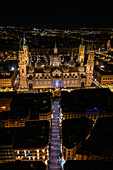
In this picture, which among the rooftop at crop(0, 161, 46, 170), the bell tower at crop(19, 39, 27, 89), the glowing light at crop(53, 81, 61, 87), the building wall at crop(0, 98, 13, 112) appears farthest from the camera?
the glowing light at crop(53, 81, 61, 87)

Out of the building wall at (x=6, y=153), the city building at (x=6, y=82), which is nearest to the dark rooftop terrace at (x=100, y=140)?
the building wall at (x=6, y=153)

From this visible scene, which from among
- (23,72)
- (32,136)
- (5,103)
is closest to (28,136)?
(32,136)

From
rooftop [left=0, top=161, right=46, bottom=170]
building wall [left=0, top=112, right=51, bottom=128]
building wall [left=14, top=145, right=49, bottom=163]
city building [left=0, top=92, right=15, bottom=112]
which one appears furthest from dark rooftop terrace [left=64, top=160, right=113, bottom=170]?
city building [left=0, top=92, right=15, bottom=112]

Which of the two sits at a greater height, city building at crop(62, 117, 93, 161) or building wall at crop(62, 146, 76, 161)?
city building at crop(62, 117, 93, 161)

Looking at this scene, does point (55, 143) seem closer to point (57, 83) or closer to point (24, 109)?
point (24, 109)

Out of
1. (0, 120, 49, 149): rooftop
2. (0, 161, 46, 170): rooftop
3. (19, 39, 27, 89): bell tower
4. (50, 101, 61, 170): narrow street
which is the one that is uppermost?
(19, 39, 27, 89): bell tower

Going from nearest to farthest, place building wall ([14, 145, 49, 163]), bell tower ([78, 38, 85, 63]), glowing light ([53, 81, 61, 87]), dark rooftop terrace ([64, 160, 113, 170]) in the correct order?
dark rooftop terrace ([64, 160, 113, 170])
building wall ([14, 145, 49, 163])
glowing light ([53, 81, 61, 87])
bell tower ([78, 38, 85, 63])

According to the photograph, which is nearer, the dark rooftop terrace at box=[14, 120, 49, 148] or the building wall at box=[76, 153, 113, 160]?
the building wall at box=[76, 153, 113, 160]

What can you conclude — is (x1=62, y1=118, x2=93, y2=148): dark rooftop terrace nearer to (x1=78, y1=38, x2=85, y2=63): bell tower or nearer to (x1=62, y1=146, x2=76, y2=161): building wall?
(x1=62, y1=146, x2=76, y2=161): building wall

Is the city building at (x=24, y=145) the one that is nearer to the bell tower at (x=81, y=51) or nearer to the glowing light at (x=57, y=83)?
the glowing light at (x=57, y=83)

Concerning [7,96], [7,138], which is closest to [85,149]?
[7,138]

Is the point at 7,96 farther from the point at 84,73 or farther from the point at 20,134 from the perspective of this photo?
the point at 84,73
